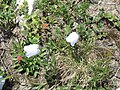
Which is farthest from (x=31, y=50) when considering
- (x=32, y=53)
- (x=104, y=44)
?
(x=104, y=44)

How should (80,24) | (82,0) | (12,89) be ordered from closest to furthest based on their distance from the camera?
(12,89), (80,24), (82,0)

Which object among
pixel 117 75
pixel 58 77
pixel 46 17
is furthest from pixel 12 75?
pixel 117 75

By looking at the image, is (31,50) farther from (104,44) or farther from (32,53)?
(104,44)

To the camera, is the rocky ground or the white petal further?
the rocky ground

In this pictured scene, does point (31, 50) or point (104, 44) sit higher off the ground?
point (31, 50)

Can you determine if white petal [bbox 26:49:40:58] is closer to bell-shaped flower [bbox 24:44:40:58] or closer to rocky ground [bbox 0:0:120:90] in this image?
bell-shaped flower [bbox 24:44:40:58]

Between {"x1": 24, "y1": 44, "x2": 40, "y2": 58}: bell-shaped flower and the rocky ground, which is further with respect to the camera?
the rocky ground

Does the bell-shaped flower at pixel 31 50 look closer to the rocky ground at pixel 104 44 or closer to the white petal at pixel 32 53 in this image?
the white petal at pixel 32 53

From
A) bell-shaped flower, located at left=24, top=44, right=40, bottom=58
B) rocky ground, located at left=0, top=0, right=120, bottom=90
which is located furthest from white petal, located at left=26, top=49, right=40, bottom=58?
rocky ground, located at left=0, top=0, right=120, bottom=90

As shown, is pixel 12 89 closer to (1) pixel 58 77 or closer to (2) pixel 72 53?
(1) pixel 58 77
